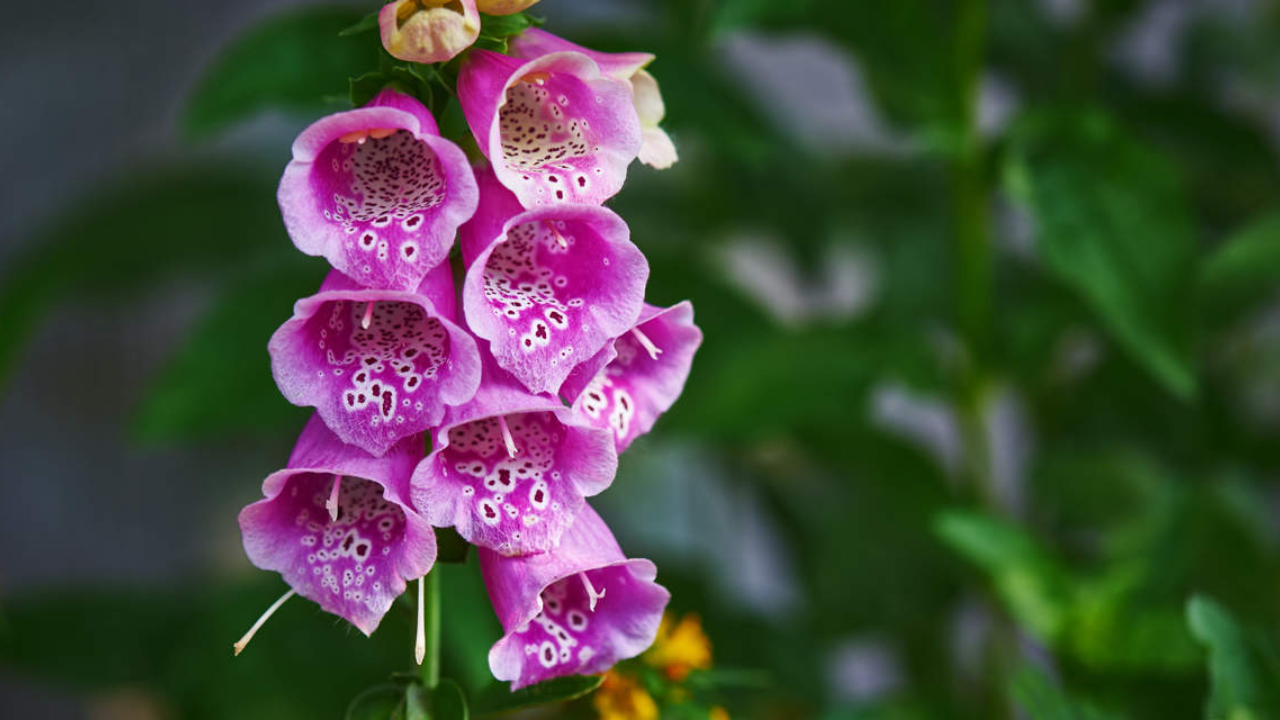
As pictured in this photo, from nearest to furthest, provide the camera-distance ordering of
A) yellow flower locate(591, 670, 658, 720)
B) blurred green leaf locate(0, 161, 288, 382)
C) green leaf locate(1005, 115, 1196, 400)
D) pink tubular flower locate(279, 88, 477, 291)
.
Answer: pink tubular flower locate(279, 88, 477, 291)
yellow flower locate(591, 670, 658, 720)
green leaf locate(1005, 115, 1196, 400)
blurred green leaf locate(0, 161, 288, 382)

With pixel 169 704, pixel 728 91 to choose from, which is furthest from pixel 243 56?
pixel 169 704

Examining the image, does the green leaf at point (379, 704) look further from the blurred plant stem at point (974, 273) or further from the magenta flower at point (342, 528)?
the blurred plant stem at point (974, 273)

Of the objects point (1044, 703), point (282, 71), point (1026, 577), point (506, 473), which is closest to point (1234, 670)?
point (1044, 703)

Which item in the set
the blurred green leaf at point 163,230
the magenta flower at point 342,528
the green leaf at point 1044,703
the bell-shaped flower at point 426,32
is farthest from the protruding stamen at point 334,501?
the blurred green leaf at point 163,230

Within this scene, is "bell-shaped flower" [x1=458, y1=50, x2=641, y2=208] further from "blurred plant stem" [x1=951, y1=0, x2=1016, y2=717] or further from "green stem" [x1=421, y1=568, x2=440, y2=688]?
"blurred plant stem" [x1=951, y1=0, x2=1016, y2=717]

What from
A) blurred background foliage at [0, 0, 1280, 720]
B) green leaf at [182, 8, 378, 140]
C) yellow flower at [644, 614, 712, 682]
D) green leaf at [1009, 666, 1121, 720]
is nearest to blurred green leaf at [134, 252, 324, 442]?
blurred background foliage at [0, 0, 1280, 720]

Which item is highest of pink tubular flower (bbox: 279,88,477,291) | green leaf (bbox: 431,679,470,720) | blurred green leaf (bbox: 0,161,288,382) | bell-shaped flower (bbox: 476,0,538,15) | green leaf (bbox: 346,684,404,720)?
bell-shaped flower (bbox: 476,0,538,15)

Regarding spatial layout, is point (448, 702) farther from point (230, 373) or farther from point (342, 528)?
point (230, 373)
